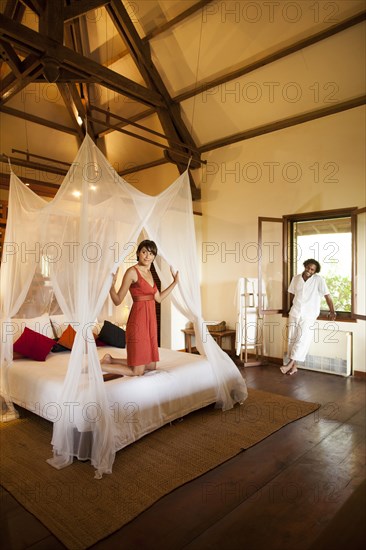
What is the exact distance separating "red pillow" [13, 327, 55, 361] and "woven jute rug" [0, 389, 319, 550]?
551mm

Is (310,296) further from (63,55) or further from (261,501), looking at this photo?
(63,55)

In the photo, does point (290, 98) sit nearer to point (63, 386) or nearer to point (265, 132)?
point (265, 132)

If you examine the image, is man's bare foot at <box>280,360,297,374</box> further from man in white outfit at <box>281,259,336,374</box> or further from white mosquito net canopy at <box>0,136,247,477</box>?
white mosquito net canopy at <box>0,136,247,477</box>

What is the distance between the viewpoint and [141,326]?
3.11 meters

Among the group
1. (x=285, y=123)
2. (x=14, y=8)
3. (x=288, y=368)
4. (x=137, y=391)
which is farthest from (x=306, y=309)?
(x=14, y=8)

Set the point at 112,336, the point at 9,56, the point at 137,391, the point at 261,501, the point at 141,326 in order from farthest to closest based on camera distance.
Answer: the point at 112,336
the point at 9,56
the point at 141,326
the point at 137,391
the point at 261,501

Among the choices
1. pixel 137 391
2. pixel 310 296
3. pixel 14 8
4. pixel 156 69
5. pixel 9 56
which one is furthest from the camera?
pixel 156 69

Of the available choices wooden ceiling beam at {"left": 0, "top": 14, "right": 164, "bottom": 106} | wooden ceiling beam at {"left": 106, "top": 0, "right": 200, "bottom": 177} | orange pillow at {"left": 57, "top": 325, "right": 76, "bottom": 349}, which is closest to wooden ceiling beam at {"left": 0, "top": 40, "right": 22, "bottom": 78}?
wooden ceiling beam at {"left": 0, "top": 14, "right": 164, "bottom": 106}

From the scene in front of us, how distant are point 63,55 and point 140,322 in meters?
3.07

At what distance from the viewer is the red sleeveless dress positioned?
308 centimetres

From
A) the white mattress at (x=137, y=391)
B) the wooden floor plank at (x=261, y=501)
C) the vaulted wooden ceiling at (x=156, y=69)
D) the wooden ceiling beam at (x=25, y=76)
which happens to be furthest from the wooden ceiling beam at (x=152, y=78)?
the wooden floor plank at (x=261, y=501)

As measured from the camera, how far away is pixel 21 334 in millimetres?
3783

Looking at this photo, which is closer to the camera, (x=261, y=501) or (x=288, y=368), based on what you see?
(x=261, y=501)

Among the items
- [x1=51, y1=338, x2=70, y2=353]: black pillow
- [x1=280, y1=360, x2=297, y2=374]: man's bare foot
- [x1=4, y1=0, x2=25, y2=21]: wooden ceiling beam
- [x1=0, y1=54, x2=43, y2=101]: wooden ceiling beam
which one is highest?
[x1=4, y1=0, x2=25, y2=21]: wooden ceiling beam
